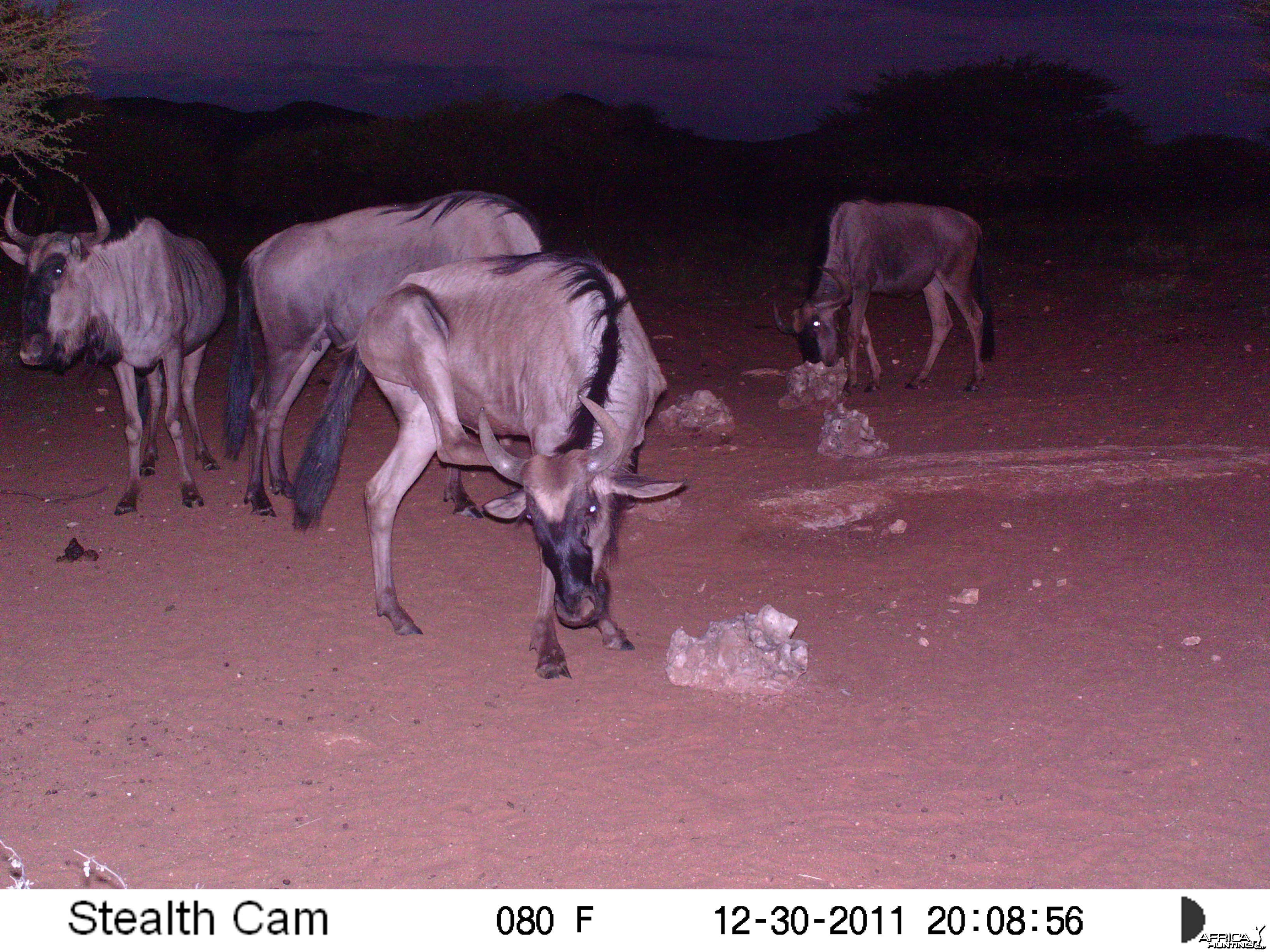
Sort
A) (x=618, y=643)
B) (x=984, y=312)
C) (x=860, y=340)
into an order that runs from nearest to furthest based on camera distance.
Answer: (x=618, y=643) < (x=984, y=312) < (x=860, y=340)

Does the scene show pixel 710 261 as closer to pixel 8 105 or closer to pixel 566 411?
pixel 8 105

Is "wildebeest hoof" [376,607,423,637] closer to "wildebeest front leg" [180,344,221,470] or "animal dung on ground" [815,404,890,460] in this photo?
"wildebeest front leg" [180,344,221,470]

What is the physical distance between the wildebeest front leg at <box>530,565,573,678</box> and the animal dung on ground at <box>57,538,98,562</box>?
2496 mm

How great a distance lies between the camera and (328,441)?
5570mm

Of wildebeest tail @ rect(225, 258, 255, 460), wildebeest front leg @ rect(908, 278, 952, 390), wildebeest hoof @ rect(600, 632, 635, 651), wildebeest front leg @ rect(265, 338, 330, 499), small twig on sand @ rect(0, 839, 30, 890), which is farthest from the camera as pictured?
wildebeest front leg @ rect(908, 278, 952, 390)

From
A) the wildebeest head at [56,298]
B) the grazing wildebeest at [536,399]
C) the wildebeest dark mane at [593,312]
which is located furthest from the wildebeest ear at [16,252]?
the wildebeest dark mane at [593,312]

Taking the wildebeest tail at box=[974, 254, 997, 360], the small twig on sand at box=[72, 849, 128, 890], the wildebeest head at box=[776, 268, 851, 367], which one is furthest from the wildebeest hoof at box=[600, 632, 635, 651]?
the wildebeest tail at box=[974, 254, 997, 360]

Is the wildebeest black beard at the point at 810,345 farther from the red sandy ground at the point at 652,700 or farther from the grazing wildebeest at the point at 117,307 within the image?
the grazing wildebeest at the point at 117,307

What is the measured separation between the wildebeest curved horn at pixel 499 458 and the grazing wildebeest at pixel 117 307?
3270 mm

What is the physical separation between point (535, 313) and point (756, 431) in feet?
12.9

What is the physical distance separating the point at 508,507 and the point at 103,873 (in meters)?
1.82

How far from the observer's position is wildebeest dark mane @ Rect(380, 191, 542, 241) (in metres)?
6.36

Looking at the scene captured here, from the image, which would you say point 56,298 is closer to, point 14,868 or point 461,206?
point 461,206

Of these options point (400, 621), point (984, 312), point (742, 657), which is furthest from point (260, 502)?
point (984, 312)
